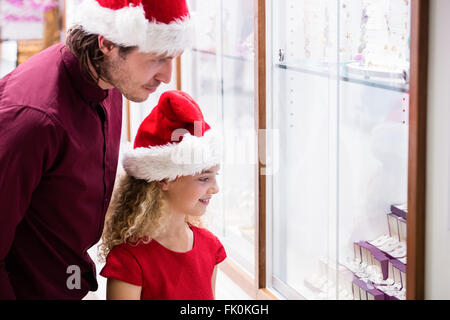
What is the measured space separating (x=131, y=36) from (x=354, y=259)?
47.8 inches

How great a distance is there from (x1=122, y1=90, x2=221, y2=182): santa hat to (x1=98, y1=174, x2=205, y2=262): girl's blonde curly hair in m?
0.04

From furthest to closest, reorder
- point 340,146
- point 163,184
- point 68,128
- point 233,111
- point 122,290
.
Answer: point 233,111 < point 340,146 < point 163,184 < point 122,290 < point 68,128

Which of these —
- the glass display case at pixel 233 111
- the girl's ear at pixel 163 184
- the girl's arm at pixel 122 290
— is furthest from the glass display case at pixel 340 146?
the girl's arm at pixel 122 290

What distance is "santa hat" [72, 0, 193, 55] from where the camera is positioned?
1327mm

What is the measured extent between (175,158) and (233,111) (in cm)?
161

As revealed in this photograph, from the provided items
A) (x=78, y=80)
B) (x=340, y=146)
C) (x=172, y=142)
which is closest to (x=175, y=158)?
(x=172, y=142)

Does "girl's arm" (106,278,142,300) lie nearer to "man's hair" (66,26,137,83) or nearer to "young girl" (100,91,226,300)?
"young girl" (100,91,226,300)

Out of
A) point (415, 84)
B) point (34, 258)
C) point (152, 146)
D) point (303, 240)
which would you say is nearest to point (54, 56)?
point (152, 146)

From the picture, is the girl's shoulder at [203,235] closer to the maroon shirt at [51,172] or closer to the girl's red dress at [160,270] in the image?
the girl's red dress at [160,270]

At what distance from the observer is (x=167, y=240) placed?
1583 millimetres

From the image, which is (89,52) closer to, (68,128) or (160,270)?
(68,128)

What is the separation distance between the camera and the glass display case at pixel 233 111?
2920mm

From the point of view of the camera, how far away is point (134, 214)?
156 cm
